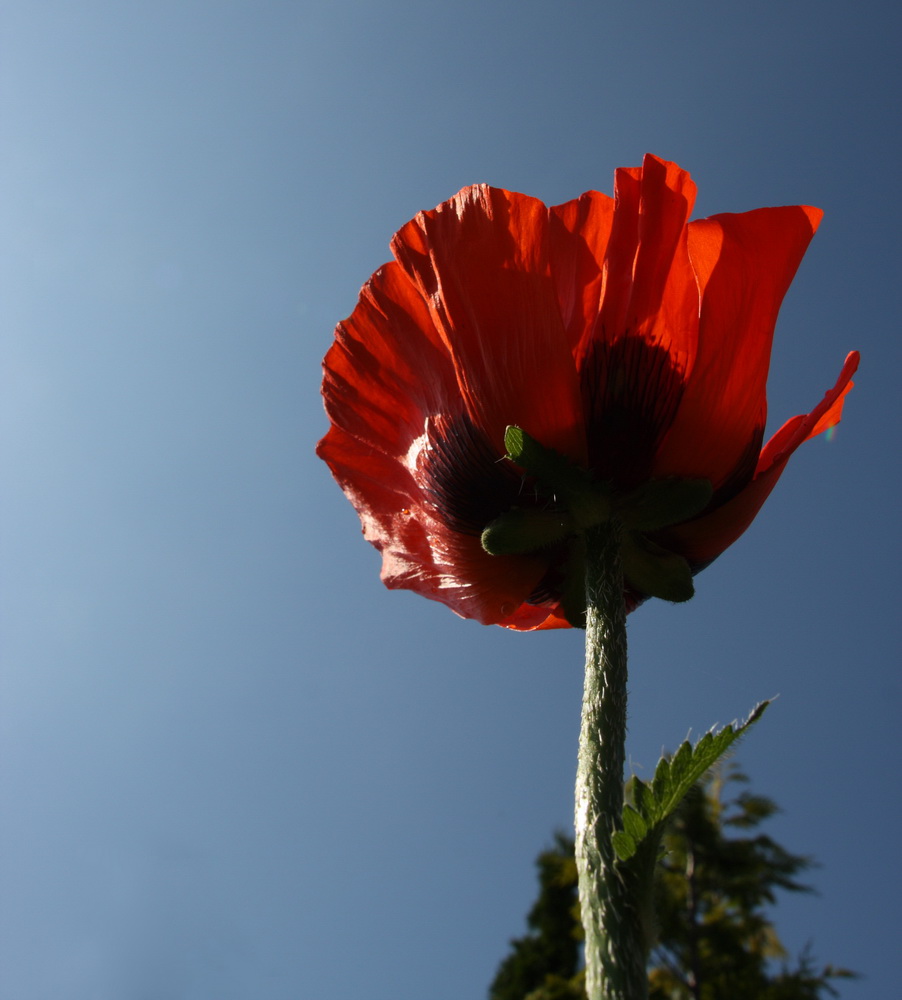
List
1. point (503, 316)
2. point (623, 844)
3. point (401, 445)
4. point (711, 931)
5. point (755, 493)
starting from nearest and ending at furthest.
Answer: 1. point (623, 844)
2. point (503, 316)
3. point (755, 493)
4. point (401, 445)
5. point (711, 931)

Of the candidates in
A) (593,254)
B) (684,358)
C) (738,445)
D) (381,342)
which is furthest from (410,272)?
(738,445)

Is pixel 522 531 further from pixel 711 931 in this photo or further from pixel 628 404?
pixel 711 931

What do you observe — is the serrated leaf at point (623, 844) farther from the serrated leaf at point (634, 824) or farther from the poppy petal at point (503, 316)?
the poppy petal at point (503, 316)

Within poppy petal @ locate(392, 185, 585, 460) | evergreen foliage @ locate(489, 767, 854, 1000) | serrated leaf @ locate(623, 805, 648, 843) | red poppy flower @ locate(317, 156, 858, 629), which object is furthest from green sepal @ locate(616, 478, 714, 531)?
evergreen foliage @ locate(489, 767, 854, 1000)

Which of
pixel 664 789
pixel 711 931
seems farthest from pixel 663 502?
pixel 711 931

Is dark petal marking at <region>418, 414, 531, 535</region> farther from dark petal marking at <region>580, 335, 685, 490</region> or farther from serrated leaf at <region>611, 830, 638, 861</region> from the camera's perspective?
serrated leaf at <region>611, 830, 638, 861</region>

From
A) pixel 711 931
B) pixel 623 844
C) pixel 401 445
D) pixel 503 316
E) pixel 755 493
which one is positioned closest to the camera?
pixel 623 844

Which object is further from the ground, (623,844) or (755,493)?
(755,493)
